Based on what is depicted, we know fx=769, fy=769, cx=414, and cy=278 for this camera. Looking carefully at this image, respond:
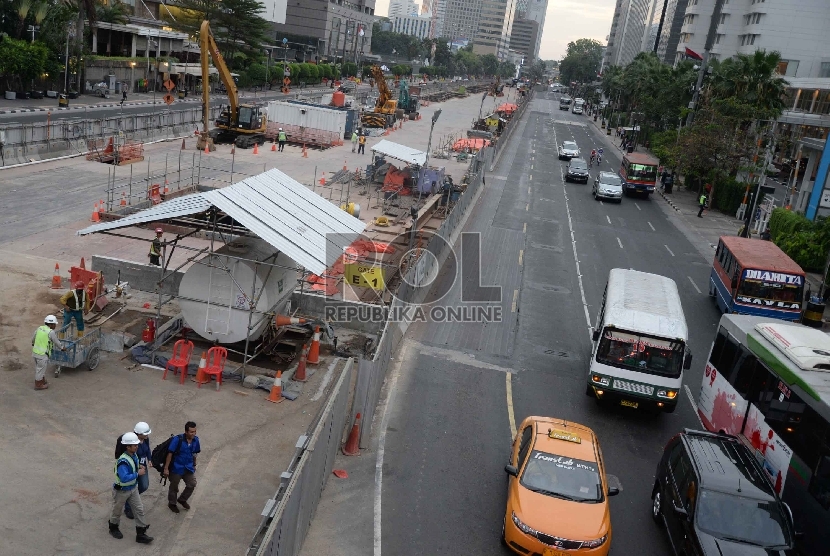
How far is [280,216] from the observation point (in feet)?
61.5

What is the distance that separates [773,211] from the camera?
41.3 metres

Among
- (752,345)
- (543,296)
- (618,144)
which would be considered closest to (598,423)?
(752,345)

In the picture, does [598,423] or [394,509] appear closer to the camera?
[394,509]

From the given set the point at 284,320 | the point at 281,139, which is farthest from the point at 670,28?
the point at 284,320

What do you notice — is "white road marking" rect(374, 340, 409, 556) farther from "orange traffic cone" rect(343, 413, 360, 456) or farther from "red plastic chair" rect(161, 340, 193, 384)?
"red plastic chair" rect(161, 340, 193, 384)

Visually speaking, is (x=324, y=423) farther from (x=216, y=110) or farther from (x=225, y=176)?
(x=216, y=110)

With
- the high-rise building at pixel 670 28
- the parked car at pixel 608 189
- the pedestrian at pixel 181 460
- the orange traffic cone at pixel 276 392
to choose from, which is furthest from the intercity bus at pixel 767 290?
the high-rise building at pixel 670 28

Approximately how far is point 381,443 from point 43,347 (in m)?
7.06

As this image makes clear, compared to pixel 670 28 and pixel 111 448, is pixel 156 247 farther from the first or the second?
pixel 670 28

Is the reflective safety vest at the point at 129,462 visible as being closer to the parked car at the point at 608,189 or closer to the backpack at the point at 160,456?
the backpack at the point at 160,456

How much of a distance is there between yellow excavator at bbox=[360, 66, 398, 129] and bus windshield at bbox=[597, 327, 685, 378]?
59.9 meters

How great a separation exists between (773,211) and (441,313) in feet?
83.1

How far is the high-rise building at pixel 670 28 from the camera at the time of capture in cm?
15076

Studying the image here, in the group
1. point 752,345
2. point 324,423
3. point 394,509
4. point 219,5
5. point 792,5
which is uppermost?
point 792,5
